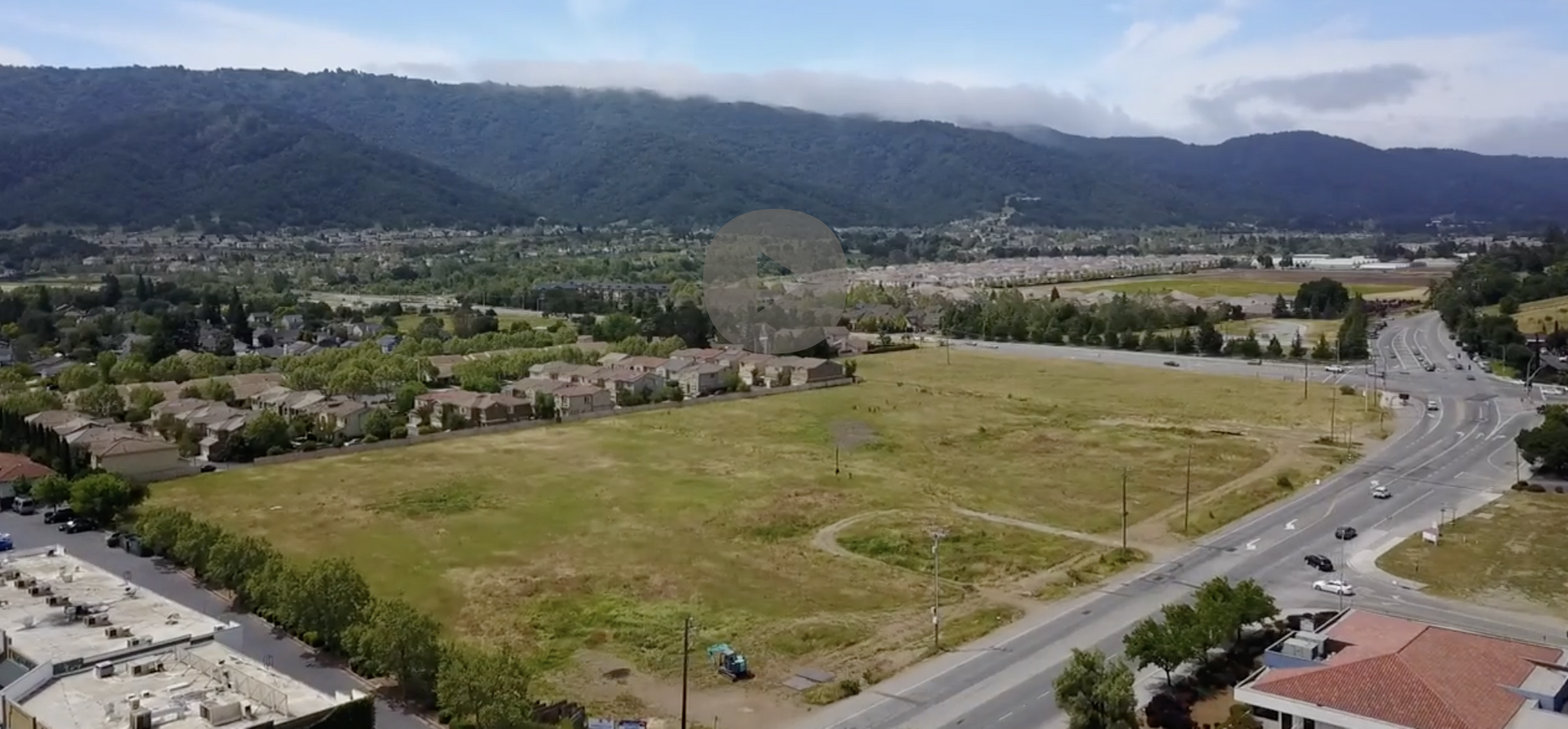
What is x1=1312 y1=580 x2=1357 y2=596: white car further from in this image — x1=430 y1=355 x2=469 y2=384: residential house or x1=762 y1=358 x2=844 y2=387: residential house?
x1=430 y1=355 x2=469 y2=384: residential house

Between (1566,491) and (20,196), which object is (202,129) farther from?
(1566,491)

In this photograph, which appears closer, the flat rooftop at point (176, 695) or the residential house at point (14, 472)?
the flat rooftop at point (176, 695)

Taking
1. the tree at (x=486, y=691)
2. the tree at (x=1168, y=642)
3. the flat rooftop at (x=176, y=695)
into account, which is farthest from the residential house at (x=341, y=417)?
the tree at (x=1168, y=642)

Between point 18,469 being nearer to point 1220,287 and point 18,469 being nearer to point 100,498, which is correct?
point 100,498

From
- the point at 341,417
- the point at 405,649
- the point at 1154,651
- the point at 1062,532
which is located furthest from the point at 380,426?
the point at 1154,651

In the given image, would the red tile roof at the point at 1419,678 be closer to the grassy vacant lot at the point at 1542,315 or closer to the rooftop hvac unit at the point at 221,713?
the rooftop hvac unit at the point at 221,713

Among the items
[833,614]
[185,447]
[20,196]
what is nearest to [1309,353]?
[833,614]
